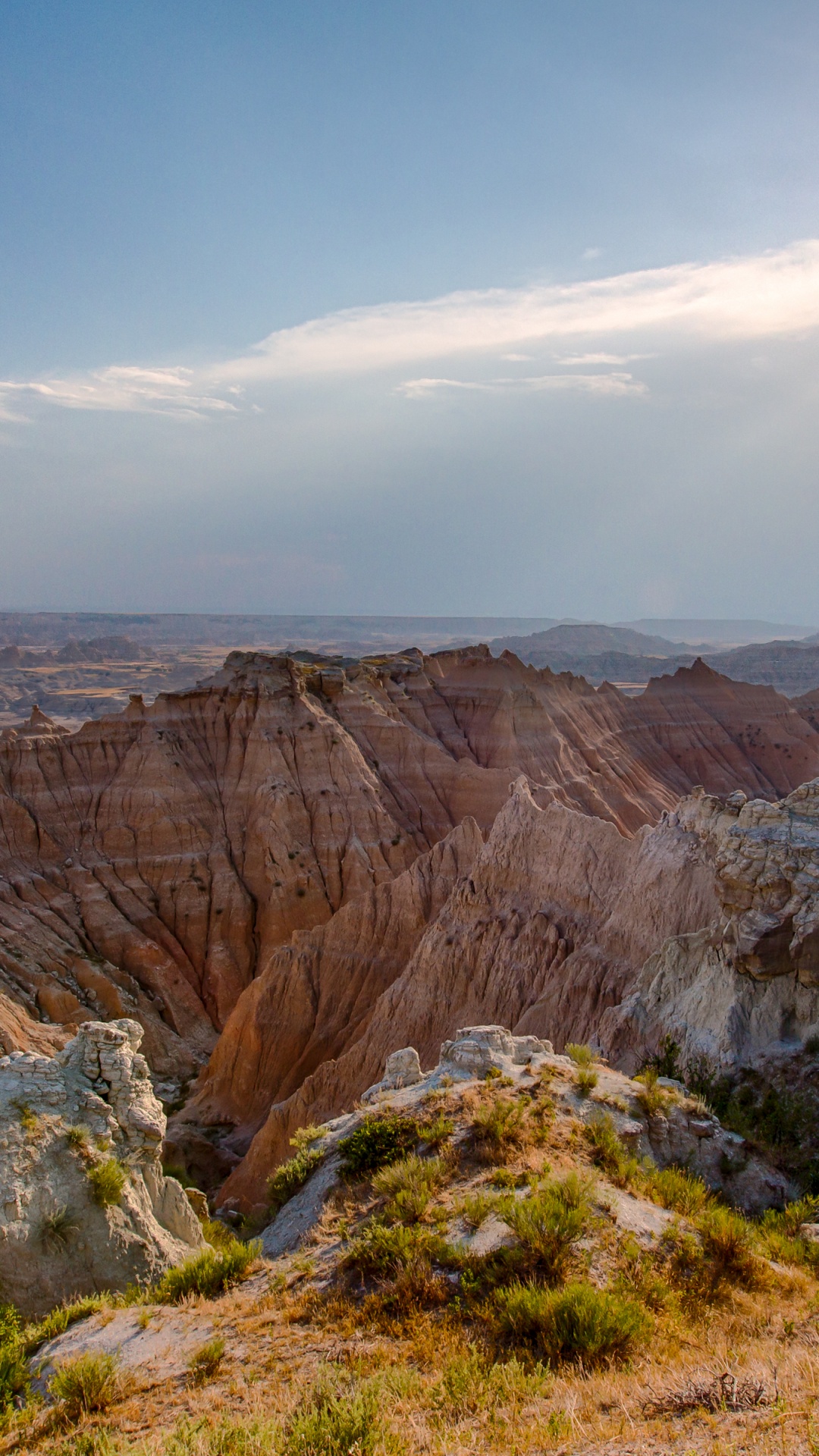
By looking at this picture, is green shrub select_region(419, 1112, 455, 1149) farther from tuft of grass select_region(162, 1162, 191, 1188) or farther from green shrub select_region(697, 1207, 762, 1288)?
tuft of grass select_region(162, 1162, 191, 1188)

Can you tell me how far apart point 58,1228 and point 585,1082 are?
7406 mm

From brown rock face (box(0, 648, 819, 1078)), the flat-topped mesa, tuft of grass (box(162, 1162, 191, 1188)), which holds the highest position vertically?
the flat-topped mesa

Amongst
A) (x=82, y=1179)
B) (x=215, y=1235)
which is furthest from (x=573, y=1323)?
(x=215, y=1235)

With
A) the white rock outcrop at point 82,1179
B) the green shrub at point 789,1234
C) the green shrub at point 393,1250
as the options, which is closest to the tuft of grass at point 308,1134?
the white rock outcrop at point 82,1179

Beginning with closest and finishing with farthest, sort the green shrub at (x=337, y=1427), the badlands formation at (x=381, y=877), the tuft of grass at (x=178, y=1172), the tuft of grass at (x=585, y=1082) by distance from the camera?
the green shrub at (x=337, y=1427), the tuft of grass at (x=585, y=1082), the badlands formation at (x=381, y=877), the tuft of grass at (x=178, y=1172)

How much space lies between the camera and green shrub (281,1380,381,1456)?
674cm

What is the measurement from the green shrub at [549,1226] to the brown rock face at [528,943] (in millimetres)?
11975

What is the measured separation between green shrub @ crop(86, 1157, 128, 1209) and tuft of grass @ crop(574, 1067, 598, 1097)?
21.6ft

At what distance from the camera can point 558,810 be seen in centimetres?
2862

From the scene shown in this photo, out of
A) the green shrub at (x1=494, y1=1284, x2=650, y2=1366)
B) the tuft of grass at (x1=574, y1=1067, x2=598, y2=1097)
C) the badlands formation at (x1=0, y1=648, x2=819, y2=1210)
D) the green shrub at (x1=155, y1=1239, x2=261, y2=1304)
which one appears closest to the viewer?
the green shrub at (x1=494, y1=1284, x2=650, y2=1366)

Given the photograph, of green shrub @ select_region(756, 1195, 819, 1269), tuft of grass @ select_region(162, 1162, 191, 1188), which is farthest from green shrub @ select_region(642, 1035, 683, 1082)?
tuft of grass @ select_region(162, 1162, 191, 1188)

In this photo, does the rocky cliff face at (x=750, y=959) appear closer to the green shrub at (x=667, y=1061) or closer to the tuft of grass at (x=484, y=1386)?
the green shrub at (x=667, y=1061)

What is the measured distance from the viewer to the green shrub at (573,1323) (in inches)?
312

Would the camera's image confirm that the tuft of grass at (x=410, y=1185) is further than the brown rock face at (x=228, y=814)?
No
